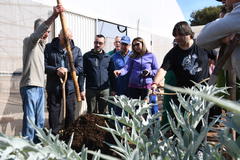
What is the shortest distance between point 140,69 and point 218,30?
119 inches

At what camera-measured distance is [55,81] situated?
4.01 meters

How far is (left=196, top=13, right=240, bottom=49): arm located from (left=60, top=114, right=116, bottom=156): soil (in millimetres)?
1646

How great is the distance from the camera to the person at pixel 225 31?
131 cm

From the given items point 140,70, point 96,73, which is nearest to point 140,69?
point 140,70

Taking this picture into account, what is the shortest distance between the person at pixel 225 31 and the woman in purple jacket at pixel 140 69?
9.41 ft

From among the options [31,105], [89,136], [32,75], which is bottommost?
[89,136]

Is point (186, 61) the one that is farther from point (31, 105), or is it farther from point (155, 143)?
point (155, 143)

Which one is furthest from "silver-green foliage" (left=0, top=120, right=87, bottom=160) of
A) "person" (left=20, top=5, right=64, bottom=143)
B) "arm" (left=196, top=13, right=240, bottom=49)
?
"person" (left=20, top=5, right=64, bottom=143)

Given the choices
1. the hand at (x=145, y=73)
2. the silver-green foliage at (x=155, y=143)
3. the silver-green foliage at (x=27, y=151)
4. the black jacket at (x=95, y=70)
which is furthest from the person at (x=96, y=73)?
the silver-green foliage at (x=27, y=151)

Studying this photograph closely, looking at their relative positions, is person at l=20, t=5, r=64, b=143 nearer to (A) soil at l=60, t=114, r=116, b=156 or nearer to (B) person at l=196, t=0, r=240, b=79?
(A) soil at l=60, t=114, r=116, b=156

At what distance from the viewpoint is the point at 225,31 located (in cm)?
133

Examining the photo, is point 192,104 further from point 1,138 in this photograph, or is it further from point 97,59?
point 97,59

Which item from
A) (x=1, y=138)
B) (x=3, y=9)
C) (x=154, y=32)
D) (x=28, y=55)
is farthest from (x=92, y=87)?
(x=154, y=32)

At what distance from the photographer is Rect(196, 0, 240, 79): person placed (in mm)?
1307
